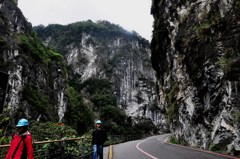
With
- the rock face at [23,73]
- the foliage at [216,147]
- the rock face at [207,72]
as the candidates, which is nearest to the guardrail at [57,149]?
the rock face at [207,72]

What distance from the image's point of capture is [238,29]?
1669 centimetres

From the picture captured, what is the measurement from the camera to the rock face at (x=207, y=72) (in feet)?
53.8

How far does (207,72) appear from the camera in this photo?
1942 cm

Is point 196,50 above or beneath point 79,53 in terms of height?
beneath

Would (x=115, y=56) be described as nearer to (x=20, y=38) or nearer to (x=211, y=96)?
(x=20, y=38)

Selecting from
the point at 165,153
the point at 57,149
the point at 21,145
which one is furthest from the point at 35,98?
the point at 21,145

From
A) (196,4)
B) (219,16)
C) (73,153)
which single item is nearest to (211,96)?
(219,16)

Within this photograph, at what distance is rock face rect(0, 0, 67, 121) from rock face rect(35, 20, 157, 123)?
139 feet

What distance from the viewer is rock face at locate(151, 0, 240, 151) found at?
16406 millimetres

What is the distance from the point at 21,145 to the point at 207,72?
659 inches

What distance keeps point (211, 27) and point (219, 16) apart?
36.1 inches

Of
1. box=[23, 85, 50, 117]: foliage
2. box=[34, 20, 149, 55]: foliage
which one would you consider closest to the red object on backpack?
box=[23, 85, 50, 117]: foliage

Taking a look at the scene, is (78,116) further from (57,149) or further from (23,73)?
(57,149)

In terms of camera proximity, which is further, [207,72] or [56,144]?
[207,72]
